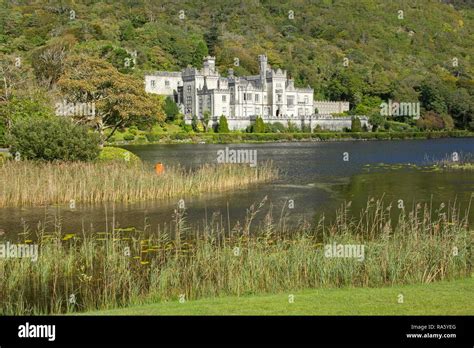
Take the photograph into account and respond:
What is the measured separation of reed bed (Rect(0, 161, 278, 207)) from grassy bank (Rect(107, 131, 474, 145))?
42.4 meters

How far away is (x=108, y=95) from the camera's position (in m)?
33.3

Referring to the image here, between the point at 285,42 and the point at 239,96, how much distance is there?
5556 centimetres

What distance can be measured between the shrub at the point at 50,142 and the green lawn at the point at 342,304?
618 inches

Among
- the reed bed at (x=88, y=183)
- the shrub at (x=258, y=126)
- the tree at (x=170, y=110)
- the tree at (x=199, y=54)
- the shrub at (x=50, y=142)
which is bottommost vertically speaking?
the reed bed at (x=88, y=183)

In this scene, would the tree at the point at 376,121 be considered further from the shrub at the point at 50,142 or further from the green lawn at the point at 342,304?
the green lawn at the point at 342,304

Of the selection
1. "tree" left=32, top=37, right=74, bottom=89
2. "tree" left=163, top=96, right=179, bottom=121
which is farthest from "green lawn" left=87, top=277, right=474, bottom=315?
"tree" left=163, top=96, right=179, bottom=121

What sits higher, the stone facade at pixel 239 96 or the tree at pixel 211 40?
the tree at pixel 211 40

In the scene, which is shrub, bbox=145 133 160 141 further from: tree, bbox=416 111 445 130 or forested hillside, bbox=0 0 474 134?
tree, bbox=416 111 445 130

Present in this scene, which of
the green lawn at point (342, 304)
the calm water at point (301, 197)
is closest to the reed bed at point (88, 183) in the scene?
the calm water at point (301, 197)

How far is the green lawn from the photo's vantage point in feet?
25.2

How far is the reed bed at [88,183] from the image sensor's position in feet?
63.4

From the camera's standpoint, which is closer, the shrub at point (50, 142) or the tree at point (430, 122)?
the shrub at point (50, 142)

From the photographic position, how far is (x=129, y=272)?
405 inches
